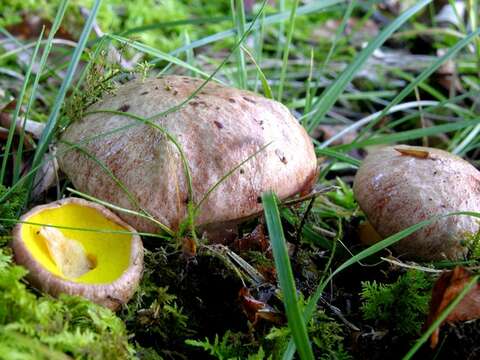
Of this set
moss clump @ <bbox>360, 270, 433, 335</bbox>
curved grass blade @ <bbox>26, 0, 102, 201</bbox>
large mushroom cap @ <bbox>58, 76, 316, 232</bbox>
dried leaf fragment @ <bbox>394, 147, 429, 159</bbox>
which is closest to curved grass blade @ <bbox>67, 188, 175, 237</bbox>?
large mushroom cap @ <bbox>58, 76, 316, 232</bbox>

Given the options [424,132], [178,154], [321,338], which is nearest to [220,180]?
[178,154]

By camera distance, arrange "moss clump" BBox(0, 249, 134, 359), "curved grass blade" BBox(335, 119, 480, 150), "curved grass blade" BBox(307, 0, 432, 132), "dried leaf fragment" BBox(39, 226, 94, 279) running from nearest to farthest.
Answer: "moss clump" BBox(0, 249, 134, 359)
"dried leaf fragment" BBox(39, 226, 94, 279)
"curved grass blade" BBox(335, 119, 480, 150)
"curved grass blade" BBox(307, 0, 432, 132)

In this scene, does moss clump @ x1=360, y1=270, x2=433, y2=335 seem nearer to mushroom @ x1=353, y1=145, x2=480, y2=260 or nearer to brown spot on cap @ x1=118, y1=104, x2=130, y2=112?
mushroom @ x1=353, y1=145, x2=480, y2=260

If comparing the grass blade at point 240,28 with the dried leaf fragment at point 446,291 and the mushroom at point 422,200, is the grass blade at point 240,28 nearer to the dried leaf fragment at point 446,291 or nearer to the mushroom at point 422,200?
the mushroom at point 422,200

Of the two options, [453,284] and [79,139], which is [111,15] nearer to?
[79,139]

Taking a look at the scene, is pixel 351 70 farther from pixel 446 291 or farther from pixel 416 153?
pixel 446 291

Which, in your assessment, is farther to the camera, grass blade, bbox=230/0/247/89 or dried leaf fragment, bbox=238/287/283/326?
grass blade, bbox=230/0/247/89

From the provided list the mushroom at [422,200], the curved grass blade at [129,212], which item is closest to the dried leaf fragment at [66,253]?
the curved grass blade at [129,212]
